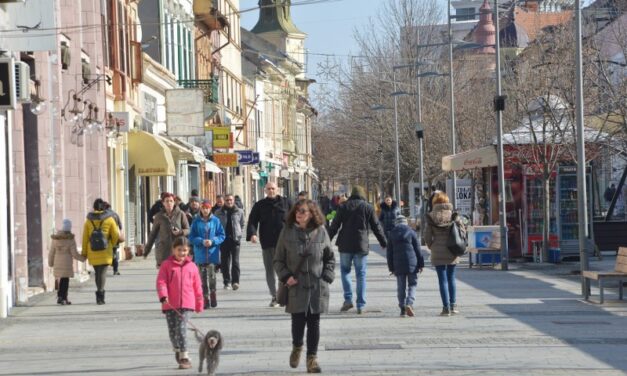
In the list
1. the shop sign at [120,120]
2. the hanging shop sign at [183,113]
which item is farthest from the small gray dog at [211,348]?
the hanging shop sign at [183,113]

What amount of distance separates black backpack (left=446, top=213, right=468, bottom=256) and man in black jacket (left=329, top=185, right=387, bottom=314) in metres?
1.32

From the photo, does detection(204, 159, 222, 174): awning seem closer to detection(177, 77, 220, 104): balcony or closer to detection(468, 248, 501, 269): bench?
detection(177, 77, 220, 104): balcony

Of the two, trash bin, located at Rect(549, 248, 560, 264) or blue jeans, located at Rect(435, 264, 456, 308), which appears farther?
trash bin, located at Rect(549, 248, 560, 264)

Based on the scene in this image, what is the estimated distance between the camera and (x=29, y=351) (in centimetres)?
1698

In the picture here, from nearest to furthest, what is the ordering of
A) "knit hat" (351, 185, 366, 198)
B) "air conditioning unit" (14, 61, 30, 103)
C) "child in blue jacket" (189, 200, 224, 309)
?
"air conditioning unit" (14, 61, 30, 103) → "child in blue jacket" (189, 200, 224, 309) → "knit hat" (351, 185, 366, 198)

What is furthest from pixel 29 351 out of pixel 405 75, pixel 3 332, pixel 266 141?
pixel 266 141

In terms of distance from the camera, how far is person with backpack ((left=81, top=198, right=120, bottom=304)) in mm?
24453

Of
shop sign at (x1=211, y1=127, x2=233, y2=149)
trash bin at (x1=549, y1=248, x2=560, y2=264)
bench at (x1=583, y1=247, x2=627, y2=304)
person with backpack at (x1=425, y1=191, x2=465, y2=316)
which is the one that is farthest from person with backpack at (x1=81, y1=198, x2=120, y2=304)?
shop sign at (x1=211, y1=127, x2=233, y2=149)

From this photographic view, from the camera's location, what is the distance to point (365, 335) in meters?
17.9

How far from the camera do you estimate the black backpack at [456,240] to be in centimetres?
2058

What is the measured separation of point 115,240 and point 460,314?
679 centimetres

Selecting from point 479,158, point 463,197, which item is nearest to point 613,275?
point 479,158

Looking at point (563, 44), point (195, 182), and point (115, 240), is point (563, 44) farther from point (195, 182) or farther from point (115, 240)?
point (195, 182)

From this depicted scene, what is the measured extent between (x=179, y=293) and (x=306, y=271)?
4.64 ft
